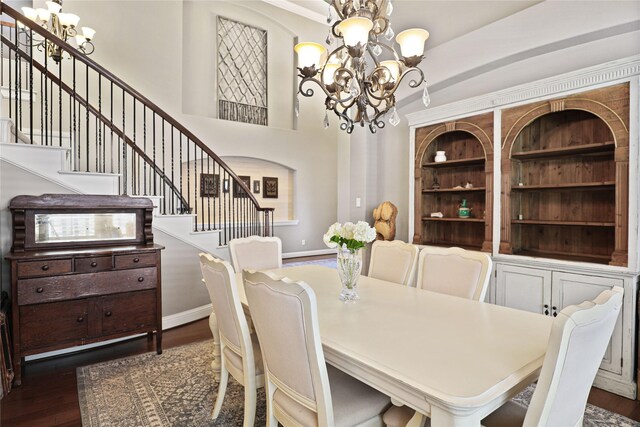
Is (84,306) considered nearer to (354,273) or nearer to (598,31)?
(354,273)

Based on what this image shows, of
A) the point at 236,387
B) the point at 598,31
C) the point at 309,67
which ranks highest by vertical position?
the point at 598,31

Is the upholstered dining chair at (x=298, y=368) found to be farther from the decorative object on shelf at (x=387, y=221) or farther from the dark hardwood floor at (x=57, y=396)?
the decorative object on shelf at (x=387, y=221)

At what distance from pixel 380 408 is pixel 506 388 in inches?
22.6

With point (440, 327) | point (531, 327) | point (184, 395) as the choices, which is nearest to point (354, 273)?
point (440, 327)

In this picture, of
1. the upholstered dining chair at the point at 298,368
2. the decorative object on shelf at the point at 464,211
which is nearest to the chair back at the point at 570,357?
the upholstered dining chair at the point at 298,368

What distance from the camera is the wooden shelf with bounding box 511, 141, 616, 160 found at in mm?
2689

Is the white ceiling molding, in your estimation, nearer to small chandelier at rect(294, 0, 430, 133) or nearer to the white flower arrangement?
small chandelier at rect(294, 0, 430, 133)

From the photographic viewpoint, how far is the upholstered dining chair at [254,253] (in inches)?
114

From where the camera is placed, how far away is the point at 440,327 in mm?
1582

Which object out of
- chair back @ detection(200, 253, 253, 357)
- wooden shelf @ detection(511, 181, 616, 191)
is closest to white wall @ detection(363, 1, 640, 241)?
wooden shelf @ detection(511, 181, 616, 191)

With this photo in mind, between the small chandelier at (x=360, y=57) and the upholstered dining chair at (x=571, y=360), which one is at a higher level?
the small chandelier at (x=360, y=57)

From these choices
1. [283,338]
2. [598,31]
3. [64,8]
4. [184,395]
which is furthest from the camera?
[64,8]

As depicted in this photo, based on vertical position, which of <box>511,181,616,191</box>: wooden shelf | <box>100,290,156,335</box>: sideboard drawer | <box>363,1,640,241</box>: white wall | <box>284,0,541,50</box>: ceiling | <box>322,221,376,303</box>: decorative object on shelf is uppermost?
<box>284,0,541,50</box>: ceiling

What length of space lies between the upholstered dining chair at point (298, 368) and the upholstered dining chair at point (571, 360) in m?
0.63
